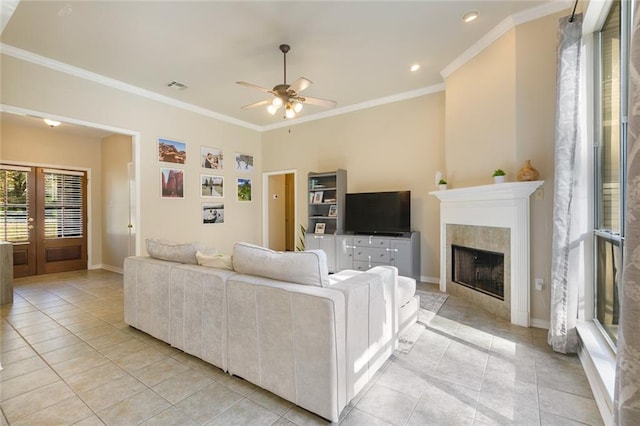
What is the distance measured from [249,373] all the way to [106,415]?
2.80 ft

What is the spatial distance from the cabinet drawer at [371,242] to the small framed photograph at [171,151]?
11.6 ft

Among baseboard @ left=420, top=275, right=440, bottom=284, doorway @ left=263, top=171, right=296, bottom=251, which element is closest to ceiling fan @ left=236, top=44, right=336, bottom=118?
doorway @ left=263, top=171, right=296, bottom=251

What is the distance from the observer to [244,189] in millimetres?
6590

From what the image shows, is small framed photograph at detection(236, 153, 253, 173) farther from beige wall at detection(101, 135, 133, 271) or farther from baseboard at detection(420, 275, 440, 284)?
baseboard at detection(420, 275, 440, 284)

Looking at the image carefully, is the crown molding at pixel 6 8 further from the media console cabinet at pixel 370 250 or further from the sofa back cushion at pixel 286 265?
the media console cabinet at pixel 370 250

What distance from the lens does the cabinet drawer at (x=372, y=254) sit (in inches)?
191

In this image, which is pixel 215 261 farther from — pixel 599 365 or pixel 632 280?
pixel 599 365

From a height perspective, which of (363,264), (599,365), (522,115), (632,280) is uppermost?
(522,115)

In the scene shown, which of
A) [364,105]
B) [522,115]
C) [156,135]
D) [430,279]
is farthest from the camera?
[364,105]

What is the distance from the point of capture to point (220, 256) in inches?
96.9

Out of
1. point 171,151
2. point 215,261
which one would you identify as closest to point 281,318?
point 215,261

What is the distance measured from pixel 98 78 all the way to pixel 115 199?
2.85m

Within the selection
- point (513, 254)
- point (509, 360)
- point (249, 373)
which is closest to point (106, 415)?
point (249, 373)

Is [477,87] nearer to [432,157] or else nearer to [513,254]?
[432,157]
